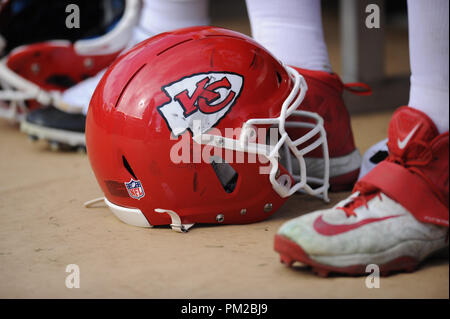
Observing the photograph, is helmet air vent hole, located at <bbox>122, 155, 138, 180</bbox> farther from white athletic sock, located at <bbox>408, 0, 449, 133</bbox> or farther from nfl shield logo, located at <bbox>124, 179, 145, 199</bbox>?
white athletic sock, located at <bbox>408, 0, 449, 133</bbox>

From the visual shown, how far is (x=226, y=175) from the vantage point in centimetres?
152

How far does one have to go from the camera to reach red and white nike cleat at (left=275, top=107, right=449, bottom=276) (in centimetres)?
120

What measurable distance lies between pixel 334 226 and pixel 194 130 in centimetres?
40

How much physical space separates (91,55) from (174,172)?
1448mm

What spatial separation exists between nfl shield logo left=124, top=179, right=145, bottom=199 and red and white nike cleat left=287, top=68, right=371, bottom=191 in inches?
17.3

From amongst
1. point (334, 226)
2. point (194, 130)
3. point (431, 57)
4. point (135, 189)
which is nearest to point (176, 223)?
point (135, 189)

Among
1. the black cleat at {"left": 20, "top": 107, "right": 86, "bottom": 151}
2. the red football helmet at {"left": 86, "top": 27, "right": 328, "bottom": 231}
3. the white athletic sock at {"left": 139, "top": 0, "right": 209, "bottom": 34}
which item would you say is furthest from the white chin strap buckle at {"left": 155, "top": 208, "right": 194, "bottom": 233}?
the white athletic sock at {"left": 139, "top": 0, "right": 209, "bottom": 34}

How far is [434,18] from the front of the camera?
1232 millimetres

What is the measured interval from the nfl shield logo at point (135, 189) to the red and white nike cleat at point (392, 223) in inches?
15.6

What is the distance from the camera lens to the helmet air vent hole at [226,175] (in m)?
1.50

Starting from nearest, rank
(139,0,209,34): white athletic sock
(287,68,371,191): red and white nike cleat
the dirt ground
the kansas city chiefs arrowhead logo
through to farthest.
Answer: the dirt ground
the kansas city chiefs arrowhead logo
(287,68,371,191): red and white nike cleat
(139,0,209,34): white athletic sock

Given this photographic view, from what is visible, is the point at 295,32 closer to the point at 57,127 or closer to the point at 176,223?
the point at 176,223

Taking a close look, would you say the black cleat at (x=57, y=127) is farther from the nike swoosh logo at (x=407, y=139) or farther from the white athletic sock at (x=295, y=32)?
the nike swoosh logo at (x=407, y=139)
